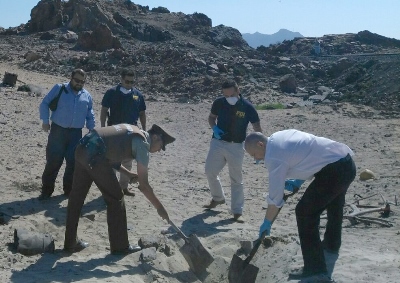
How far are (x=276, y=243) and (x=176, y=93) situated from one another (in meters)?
17.5

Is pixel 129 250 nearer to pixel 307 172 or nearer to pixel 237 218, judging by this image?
pixel 237 218

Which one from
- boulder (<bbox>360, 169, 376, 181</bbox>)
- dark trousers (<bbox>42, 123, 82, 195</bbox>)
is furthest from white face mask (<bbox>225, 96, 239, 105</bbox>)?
boulder (<bbox>360, 169, 376, 181</bbox>)

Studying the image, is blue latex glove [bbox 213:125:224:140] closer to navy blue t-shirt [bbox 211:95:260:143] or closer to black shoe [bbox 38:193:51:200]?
navy blue t-shirt [bbox 211:95:260:143]

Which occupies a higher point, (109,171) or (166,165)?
(109,171)

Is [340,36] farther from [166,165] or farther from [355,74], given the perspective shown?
[166,165]

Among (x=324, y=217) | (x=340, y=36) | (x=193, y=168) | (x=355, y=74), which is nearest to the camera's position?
(x=324, y=217)

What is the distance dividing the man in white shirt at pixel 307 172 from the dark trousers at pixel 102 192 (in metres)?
1.49

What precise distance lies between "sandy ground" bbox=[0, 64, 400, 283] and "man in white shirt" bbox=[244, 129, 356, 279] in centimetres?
48

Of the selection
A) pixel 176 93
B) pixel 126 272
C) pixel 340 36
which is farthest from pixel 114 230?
pixel 340 36

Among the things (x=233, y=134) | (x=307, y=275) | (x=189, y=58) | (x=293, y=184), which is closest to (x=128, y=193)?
(x=233, y=134)

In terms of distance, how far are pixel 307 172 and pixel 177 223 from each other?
305cm

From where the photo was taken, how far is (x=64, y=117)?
842 centimetres

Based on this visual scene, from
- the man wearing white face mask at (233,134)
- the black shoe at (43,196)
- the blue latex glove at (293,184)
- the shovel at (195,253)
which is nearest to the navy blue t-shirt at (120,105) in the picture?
the man wearing white face mask at (233,134)

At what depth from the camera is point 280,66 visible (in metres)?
31.0
